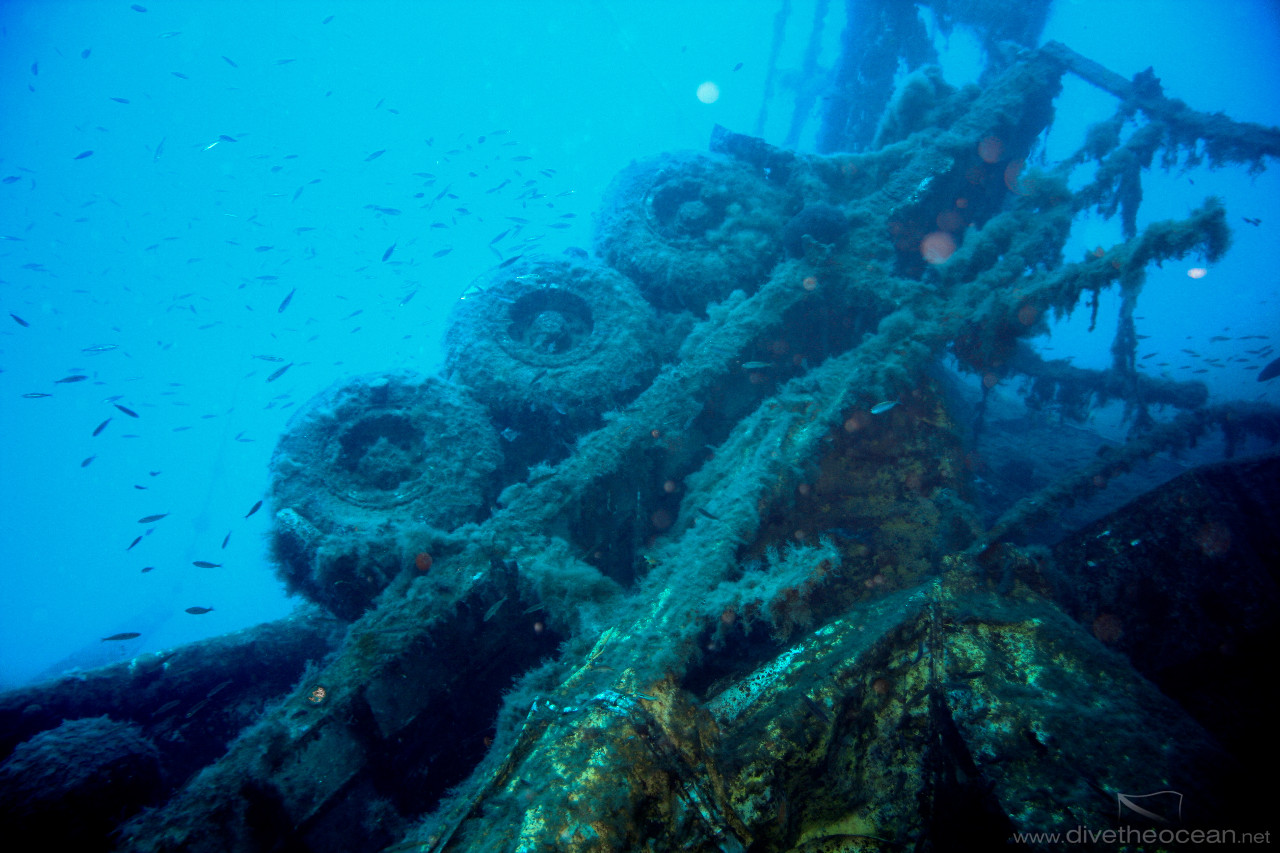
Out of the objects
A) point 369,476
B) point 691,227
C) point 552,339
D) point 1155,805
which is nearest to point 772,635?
point 1155,805

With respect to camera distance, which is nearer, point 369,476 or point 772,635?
point 772,635

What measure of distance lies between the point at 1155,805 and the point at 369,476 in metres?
6.36

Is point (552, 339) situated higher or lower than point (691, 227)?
lower

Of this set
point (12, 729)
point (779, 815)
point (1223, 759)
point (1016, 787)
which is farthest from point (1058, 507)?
point (12, 729)

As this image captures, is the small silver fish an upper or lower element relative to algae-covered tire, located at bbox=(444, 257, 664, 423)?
lower

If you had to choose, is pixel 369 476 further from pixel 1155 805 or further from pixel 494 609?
pixel 1155 805

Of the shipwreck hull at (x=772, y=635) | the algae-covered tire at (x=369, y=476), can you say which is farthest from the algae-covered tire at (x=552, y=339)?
the algae-covered tire at (x=369, y=476)

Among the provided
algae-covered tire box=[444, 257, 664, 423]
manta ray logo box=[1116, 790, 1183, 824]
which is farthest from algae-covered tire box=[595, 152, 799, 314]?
manta ray logo box=[1116, 790, 1183, 824]

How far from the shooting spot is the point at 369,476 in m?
5.61

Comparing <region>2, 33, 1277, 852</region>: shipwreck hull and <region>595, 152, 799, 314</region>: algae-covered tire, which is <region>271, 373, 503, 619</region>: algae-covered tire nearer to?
<region>2, 33, 1277, 852</region>: shipwreck hull

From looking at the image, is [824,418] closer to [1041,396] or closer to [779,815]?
[779,815]

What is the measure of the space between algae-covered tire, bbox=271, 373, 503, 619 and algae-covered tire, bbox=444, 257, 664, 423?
56cm

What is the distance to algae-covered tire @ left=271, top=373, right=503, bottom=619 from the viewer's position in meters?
4.41

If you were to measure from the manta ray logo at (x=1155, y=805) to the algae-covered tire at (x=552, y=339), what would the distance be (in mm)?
4956
